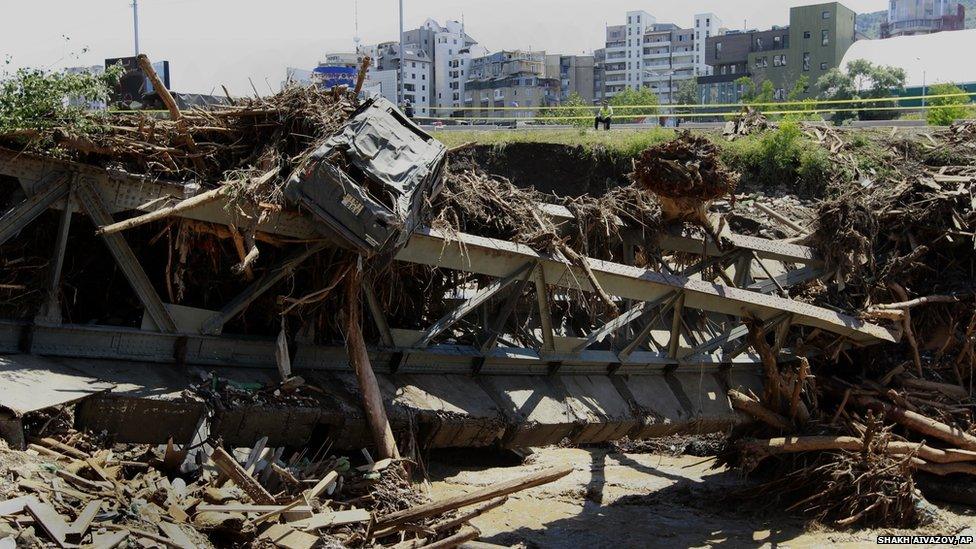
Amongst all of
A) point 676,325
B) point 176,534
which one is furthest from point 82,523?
point 676,325

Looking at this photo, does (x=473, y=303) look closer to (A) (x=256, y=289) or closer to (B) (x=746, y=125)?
(A) (x=256, y=289)

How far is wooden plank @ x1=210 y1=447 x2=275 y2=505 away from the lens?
7.50 meters

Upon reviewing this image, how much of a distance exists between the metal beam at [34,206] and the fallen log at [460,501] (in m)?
3.53

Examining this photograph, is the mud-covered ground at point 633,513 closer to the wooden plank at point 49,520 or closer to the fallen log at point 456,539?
the fallen log at point 456,539

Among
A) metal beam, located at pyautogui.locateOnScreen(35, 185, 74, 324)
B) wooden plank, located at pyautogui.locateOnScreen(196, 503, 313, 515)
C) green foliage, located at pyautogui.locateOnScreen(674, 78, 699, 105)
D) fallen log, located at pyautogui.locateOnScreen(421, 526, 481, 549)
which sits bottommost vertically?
fallen log, located at pyautogui.locateOnScreen(421, 526, 481, 549)

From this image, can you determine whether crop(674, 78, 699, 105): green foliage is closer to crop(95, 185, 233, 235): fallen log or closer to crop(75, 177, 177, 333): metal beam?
crop(75, 177, 177, 333): metal beam

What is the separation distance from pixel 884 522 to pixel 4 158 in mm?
8763

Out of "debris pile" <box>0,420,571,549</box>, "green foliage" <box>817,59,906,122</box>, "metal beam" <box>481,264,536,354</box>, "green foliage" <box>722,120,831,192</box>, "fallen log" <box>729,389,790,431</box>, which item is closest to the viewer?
"debris pile" <box>0,420,571,549</box>

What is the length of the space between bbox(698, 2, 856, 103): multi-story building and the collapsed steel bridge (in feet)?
277

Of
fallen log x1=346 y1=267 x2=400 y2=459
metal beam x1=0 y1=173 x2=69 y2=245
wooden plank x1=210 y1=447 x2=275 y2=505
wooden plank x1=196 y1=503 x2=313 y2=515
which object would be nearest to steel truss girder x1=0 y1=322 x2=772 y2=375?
fallen log x1=346 y1=267 x2=400 y2=459

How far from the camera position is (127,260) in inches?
326

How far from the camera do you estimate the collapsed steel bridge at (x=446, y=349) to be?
7988mm

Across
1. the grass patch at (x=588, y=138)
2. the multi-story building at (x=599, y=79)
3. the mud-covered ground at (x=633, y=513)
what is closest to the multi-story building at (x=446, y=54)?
the multi-story building at (x=599, y=79)

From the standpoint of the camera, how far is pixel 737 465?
11531 mm
